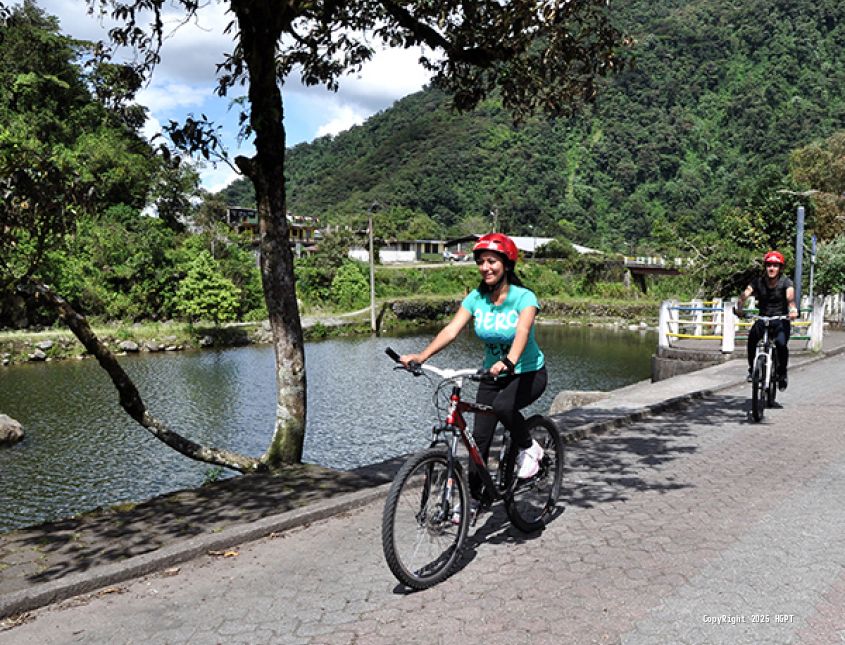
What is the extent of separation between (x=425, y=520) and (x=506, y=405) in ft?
3.08

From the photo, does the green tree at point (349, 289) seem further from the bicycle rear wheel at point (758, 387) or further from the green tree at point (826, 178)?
the bicycle rear wheel at point (758, 387)

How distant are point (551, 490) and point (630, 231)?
12171 centimetres

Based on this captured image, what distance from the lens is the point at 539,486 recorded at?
17.5 ft

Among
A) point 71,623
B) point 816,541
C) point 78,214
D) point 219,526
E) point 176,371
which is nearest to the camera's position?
point 71,623

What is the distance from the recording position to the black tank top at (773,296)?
9.60 m

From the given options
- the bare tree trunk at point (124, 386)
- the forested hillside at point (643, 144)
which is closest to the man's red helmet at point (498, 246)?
the bare tree trunk at point (124, 386)

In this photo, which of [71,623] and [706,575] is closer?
[71,623]

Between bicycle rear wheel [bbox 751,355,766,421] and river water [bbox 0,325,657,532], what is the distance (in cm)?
804

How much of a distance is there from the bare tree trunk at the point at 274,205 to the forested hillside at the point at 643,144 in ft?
329

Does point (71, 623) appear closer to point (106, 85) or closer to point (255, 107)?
point (255, 107)

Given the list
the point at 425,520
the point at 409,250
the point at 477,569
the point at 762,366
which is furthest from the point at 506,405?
the point at 409,250

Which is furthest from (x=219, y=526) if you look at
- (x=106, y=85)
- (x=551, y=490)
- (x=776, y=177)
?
(x=776, y=177)

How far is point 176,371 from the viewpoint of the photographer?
30.7 m

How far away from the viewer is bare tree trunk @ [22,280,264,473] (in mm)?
6884
